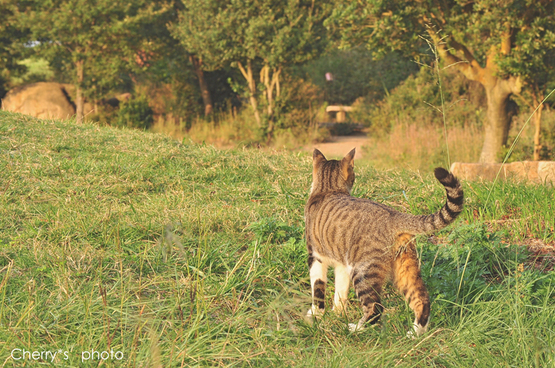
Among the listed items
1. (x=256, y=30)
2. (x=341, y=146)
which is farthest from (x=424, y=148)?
(x=256, y=30)

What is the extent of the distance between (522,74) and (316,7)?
8.55 metres

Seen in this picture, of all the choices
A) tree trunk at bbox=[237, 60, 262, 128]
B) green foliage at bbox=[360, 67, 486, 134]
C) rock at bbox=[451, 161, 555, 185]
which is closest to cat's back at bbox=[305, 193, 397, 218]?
rock at bbox=[451, 161, 555, 185]

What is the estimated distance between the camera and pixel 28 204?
16.4 ft

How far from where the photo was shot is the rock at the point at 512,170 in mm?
7221

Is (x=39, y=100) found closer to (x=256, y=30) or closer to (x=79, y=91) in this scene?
(x=79, y=91)

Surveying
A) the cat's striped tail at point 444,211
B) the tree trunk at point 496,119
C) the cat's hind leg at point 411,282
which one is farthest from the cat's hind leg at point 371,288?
the tree trunk at point 496,119

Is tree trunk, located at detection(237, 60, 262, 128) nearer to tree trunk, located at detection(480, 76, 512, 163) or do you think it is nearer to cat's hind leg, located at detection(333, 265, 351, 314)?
tree trunk, located at detection(480, 76, 512, 163)

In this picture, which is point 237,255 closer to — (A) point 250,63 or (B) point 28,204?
(B) point 28,204

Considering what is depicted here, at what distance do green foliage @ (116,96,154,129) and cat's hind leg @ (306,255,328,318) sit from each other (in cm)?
1575

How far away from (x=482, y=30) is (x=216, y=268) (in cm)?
910

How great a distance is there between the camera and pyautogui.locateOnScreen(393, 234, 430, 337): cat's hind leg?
2.92 m

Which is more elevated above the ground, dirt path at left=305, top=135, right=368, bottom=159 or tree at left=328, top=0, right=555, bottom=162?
tree at left=328, top=0, right=555, bottom=162

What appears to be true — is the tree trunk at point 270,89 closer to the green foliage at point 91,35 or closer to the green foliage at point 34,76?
the green foliage at point 91,35

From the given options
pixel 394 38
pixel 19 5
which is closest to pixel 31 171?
pixel 394 38
